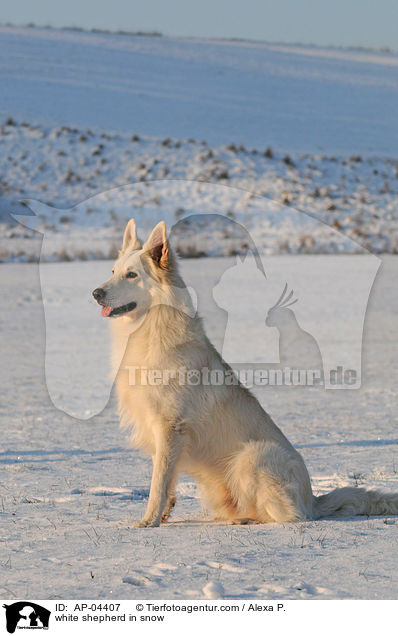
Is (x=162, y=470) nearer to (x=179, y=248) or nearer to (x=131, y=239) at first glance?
(x=131, y=239)

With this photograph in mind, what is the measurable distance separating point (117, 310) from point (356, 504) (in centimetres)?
211

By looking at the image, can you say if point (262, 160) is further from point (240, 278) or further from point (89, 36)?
point (89, 36)

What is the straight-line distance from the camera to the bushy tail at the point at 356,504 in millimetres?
5477

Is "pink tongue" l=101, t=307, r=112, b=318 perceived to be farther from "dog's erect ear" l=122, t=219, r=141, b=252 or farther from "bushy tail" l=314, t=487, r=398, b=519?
"bushy tail" l=314, t=487, r=398, b=519

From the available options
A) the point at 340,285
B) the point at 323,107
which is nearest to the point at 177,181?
the point at 340,285

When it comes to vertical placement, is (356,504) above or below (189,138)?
below

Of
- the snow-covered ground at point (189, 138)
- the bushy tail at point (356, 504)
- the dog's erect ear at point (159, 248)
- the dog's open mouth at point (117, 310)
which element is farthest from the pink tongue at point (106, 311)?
the snow-covered ground at point (189, 138)

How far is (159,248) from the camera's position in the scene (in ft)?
17.4

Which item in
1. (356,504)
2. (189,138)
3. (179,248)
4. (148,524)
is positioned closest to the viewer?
(148,524)

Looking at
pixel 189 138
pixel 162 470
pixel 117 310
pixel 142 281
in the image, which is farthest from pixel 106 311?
pixel 189 138

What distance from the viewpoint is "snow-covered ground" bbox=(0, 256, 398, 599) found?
160 inches

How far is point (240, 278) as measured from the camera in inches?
909
